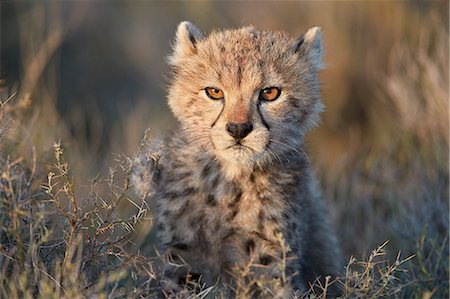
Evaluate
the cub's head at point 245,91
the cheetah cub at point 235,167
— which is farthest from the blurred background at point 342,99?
the cheetah cub at point 235,167

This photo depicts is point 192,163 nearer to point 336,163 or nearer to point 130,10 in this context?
point 336,163

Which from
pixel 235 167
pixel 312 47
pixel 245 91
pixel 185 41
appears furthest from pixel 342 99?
pixel 245 91

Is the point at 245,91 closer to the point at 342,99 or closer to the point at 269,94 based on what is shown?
the point at 269,94

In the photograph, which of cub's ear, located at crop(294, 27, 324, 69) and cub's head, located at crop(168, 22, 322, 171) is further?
cub's ear, located at crop(294, 27, 324, 69)

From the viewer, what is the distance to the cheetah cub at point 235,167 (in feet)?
12.4

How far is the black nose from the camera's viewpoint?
3.50 m

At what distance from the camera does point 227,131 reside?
356 centimetres

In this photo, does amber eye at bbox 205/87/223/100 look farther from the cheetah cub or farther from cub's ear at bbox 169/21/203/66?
cub's ear at bbox 169/21/203/66

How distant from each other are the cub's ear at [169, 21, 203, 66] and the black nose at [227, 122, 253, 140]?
0.80 metres

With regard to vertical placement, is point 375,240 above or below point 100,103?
below

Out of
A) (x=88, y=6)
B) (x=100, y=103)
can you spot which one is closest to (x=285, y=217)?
(x=100, y=103)

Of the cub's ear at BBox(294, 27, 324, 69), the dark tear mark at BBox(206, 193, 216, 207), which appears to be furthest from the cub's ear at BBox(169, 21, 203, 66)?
the dark tear mark at BBox(206, 193, 216, 207)

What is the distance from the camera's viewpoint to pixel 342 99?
306 inches

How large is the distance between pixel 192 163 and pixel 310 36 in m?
0.96
